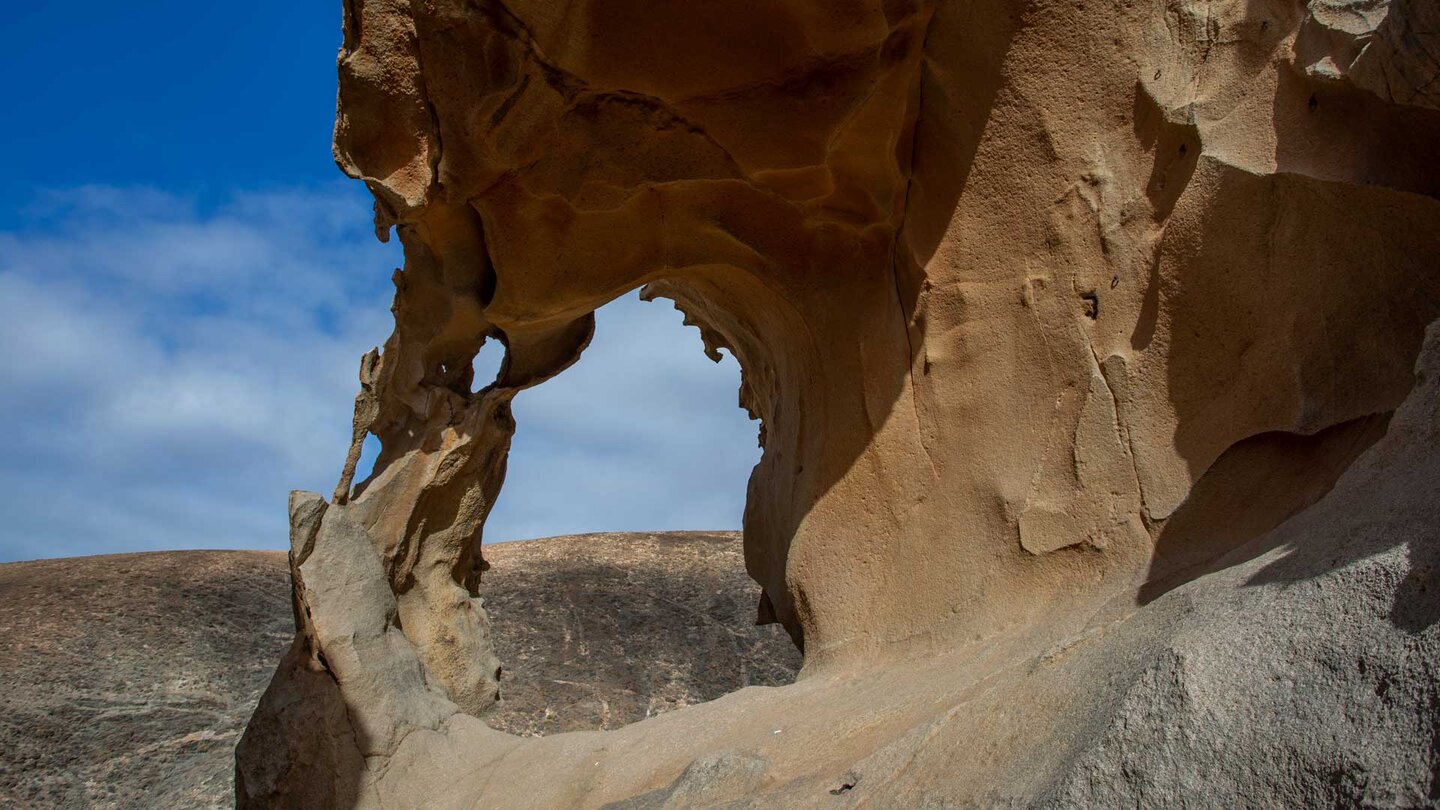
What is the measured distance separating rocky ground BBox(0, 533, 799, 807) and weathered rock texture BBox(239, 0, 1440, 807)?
1.38 metres

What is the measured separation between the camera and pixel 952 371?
11.1ft

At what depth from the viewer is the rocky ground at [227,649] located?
6.38 meters

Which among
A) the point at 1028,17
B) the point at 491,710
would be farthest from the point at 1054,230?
the point at 491,710

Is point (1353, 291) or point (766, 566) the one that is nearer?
point (1353, 291)

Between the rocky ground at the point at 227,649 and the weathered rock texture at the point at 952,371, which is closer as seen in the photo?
the weathered rock texture at the point at 952,371

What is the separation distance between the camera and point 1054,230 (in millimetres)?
3121

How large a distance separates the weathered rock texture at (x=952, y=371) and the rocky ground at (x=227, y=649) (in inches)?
54.1

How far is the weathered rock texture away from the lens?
71.4 inches

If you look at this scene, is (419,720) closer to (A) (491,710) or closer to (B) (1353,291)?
(A) (491,710)

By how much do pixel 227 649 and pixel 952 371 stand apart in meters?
5.51

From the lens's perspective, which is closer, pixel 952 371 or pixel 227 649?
pixel 952 371

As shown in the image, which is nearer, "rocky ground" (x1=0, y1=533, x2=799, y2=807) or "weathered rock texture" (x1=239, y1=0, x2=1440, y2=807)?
"weathered rock texture" (x1=239, y1=0, x2=1440, y2=807)

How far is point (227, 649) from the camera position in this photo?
735 centimetres

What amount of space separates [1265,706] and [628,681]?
6855mm
